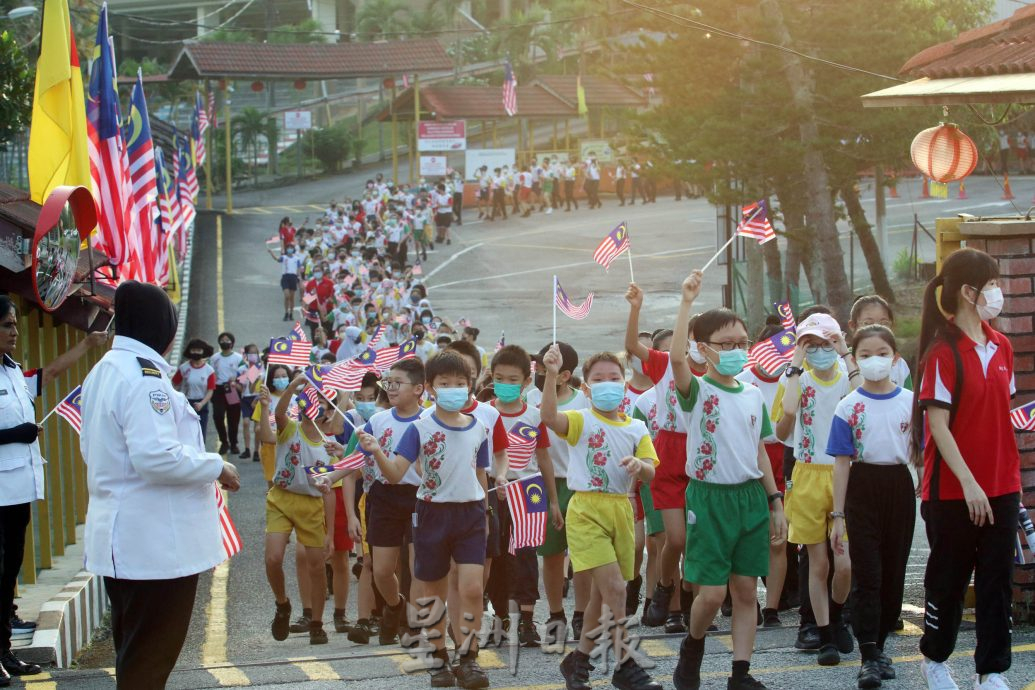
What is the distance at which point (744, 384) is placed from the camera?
6.77 meters

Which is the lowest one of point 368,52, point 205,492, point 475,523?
point 475,523

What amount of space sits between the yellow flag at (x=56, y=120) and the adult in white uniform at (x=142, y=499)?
22.3 ft

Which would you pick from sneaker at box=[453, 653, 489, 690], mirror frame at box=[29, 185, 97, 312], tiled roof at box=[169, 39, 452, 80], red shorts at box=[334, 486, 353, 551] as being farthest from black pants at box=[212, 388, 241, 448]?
tiled roof at box=[169, 39, 452, 80]

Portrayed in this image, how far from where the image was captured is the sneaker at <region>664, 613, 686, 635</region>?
8383 mm

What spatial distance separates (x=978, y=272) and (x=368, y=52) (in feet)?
131

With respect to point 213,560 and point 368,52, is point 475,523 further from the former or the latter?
point 368,52

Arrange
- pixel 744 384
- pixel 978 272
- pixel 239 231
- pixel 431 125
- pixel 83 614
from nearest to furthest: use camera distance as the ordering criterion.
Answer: pixel 978 272, pixel 744 384, pixel 83 614, pixel 239 231, pixel 431 125

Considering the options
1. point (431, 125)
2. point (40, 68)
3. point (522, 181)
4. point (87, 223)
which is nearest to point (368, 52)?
point (431, 125)

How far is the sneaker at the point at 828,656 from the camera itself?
7.00 m

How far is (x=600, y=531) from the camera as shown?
6867 millimetres

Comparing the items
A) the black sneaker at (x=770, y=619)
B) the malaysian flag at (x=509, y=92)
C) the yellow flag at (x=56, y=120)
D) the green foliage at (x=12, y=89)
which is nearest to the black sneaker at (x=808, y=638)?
the black sneaker at (x=770, y=619)

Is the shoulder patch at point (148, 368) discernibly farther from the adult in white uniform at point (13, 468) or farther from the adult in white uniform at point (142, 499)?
the adult in white uniform at point (13, 468)

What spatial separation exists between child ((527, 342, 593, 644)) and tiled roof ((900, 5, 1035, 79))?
351 centimetres

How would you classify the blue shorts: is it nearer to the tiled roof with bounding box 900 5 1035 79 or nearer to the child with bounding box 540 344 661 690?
the child with bounding box 540 344 661 690
